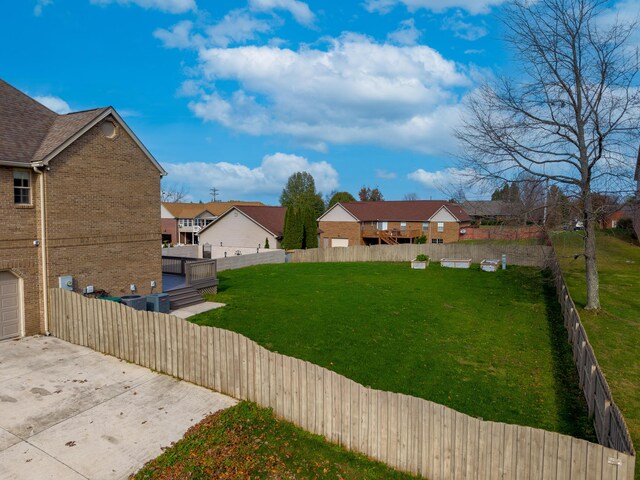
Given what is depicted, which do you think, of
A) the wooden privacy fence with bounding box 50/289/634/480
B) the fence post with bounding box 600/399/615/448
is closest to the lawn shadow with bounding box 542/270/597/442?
the fence post with bounding box 600/399/615/448

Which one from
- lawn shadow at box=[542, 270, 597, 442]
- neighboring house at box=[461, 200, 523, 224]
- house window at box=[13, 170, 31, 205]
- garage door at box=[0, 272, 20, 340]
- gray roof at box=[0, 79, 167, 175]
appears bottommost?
lawn shadow at box=[542, 270, 597, 442]

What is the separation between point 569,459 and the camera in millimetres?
6871

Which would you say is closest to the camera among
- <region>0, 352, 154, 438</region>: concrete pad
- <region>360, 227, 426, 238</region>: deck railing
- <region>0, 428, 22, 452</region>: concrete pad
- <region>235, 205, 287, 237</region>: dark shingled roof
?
<region>0, 428, 22, 452</region>: concrete pad

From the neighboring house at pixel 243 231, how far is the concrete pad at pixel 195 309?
2636 centimetres

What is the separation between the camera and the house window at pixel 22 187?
593 inches

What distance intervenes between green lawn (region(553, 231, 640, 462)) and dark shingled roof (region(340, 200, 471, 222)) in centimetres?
2163

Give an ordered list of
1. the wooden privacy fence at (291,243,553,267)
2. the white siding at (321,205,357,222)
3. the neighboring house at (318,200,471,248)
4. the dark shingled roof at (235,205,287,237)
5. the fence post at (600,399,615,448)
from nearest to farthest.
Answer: the fence post at (600,399,615,448) < the wooden privacy fence at (291,243,553,267) < the dark shingled roof at (235,205,287,237) < the neighboring house at (318,200,471,248) < the white siding at (321,205,357,222)

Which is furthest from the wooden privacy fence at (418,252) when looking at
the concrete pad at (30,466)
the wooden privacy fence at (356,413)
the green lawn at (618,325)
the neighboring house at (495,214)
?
the concrete pad at (30,466)

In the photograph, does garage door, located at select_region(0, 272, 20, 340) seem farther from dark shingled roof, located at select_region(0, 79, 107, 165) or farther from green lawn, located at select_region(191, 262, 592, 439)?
green lawn, located at select_region(191, 262, 592, 439)

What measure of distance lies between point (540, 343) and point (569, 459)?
10.1m

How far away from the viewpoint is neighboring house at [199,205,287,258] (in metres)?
48.4

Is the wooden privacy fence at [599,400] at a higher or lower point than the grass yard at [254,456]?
higher

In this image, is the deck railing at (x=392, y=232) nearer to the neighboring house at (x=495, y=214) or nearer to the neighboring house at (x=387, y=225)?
the neighboring house at (x=387, y=225)

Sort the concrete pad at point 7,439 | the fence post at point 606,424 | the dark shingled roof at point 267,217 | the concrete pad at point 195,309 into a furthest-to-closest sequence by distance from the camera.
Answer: the dark shingled roof at point 267,217 → the concrete pad at point 195,309 → the concrete pad at point 7,439 → the fence post at point 606,424
